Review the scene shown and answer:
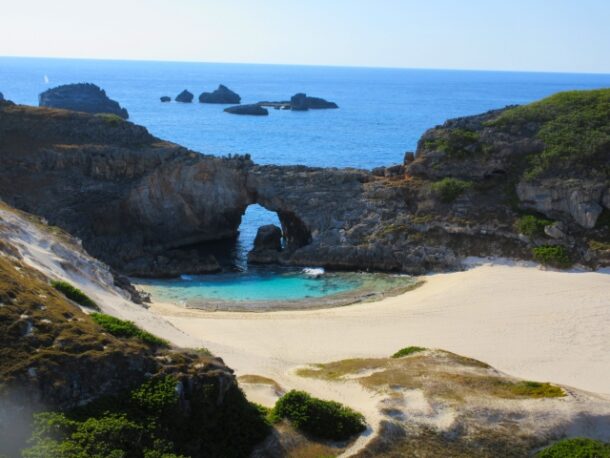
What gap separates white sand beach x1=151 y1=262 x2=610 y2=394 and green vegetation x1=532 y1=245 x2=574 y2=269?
0.91 meters

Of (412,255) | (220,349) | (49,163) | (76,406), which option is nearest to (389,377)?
(220,349)

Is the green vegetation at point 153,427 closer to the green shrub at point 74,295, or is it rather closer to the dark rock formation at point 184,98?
the green shrub at point 74,295

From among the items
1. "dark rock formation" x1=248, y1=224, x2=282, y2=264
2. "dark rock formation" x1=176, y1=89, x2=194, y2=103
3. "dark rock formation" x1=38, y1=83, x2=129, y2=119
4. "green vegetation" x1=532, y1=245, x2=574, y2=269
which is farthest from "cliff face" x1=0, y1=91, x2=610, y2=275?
"dark rock formation" x1=176, y1=89, x2=194, y2=103

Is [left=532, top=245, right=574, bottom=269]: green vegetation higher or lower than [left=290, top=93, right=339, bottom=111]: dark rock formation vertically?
lower

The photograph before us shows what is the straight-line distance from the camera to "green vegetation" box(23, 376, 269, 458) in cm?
1788

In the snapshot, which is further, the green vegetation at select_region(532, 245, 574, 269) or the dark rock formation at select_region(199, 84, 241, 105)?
the dark rock formation at select_region(199, 84, 241, 105)

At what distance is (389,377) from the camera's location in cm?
2611

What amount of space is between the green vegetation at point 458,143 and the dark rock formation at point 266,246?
1431 centimetres

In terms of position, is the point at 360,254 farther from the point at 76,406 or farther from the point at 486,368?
the point at 76,406

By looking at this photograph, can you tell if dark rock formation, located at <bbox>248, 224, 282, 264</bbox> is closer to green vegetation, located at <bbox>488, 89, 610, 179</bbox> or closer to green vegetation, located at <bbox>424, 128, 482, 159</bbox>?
green vegetation, located at <bbox>424, 128, 482, 159</bbox>

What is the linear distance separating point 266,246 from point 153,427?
1387 inches

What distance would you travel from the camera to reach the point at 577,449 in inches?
842

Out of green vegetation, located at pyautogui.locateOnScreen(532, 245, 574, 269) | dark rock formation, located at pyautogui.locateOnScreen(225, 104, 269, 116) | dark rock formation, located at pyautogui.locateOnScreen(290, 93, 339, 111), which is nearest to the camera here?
green vegetation, located at pyautogui.locateOnScreen(532, 245, 574, 269)

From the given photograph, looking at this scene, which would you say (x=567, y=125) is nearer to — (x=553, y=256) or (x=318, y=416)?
(x=553, y=256)
